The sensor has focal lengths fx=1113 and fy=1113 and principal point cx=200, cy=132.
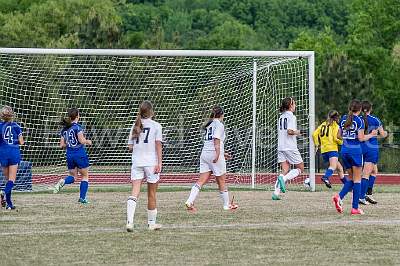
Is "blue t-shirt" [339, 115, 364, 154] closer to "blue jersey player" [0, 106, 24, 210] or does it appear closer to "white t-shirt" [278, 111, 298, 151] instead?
"white t-shirt" [278, 111, 298, 151]

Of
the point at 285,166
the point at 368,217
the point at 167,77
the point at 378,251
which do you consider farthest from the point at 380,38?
the point at 378,251

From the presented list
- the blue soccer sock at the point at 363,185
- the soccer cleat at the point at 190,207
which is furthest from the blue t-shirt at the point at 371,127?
the soccer cleat at the point at 190,207

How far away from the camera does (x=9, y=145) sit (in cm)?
1927

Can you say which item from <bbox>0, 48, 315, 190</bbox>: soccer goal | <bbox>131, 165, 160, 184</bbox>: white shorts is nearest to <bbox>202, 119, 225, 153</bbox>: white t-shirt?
<bbox>131, 165, 160, 184</bbox>: white shorts

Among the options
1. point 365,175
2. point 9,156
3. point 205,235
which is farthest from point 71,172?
point 205,235

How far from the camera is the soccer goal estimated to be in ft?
85.1

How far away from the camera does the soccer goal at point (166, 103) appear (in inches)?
1021

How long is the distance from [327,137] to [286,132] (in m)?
2.79

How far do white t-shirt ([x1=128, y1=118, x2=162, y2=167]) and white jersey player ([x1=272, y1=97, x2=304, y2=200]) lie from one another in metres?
6.13

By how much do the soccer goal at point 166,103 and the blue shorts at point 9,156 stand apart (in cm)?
602

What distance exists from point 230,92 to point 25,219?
33.4 feet

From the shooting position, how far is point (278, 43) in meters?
111

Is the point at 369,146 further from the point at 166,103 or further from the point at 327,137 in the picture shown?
the point at 166,103

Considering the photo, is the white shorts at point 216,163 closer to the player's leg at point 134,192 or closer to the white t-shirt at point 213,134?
the white t-shirt at point 213,134
